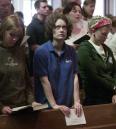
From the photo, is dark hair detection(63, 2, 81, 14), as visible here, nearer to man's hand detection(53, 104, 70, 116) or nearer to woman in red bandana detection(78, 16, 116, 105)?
woman in red bandana detection(78, 16, 116, 105)

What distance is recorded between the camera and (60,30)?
2.86 m

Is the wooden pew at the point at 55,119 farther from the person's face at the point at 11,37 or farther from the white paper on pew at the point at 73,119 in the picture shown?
the person's face at the point at 11,37

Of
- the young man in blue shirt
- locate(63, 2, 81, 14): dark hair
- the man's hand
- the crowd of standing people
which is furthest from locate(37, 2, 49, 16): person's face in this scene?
the man's hand

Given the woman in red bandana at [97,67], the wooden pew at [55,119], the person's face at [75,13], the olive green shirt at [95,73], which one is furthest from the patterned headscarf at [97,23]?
the wooden pew at [55,119]

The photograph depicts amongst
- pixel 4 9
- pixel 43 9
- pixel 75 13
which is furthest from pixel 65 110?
pixel 43 9

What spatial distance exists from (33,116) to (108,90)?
2.68 ft

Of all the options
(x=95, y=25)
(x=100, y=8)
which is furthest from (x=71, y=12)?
(x=100, y=8)

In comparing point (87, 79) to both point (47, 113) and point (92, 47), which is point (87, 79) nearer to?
point (92, 47)

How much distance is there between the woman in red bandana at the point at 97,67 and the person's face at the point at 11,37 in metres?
0.69

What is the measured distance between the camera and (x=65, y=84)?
9.39 feet

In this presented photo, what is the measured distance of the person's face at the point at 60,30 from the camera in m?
2.85

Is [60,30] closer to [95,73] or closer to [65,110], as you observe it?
[95,73]

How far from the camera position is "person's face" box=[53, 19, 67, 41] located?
2.85 m

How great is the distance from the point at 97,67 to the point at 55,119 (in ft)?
2.14
